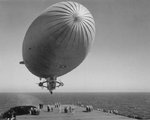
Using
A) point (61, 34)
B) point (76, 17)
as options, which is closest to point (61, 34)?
point (61, 34)

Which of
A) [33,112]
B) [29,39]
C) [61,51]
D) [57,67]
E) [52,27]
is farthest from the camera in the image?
[33,112]

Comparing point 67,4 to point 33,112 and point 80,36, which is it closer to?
point 80,36

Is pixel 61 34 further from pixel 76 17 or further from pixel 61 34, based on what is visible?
pixel 76 17

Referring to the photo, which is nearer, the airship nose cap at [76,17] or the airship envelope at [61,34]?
the airship nose cap at [76,17]

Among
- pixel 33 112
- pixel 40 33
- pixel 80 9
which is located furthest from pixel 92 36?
pixel 33 112

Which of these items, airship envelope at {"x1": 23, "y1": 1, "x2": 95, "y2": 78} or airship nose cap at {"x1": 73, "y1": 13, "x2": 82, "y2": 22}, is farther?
airship envelope at {"x1": 23, "y1": 1, "x2": 95, "y2": 78}

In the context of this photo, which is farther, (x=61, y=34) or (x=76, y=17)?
(x=61, y=34)

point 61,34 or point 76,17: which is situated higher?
point 76,17
